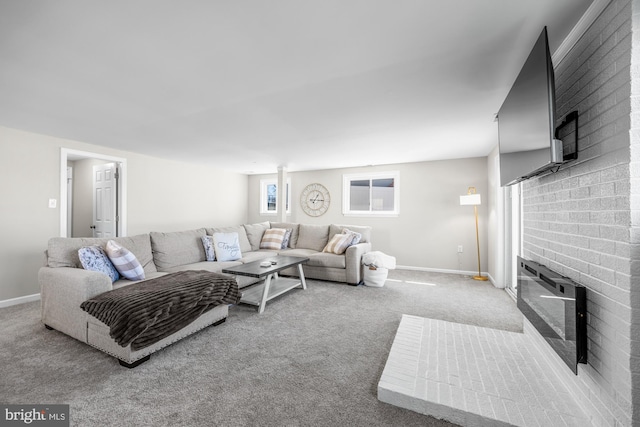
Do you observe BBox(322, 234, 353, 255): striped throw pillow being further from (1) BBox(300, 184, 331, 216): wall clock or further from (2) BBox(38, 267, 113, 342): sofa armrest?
(2) BBox(38, 267, 113, 342): sofa armrest

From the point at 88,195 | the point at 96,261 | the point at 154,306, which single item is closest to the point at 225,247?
the point at 96,261

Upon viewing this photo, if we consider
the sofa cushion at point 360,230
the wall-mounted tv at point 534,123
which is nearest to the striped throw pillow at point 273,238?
the sofa cushion at point 360,230

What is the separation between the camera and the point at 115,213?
459 centimetres

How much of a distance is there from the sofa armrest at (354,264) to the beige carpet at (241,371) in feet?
3.23

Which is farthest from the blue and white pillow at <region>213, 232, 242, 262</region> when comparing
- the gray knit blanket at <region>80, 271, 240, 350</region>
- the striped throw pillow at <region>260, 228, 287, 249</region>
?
the gray knit blanket at <region>80, 271, 240, 350</region>

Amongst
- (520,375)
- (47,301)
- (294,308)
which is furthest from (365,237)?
(47,301)

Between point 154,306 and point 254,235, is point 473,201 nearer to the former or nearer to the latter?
point 254,235

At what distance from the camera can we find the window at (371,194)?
5691mm

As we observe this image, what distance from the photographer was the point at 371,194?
598 centimetres

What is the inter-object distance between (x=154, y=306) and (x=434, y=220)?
15.6 ft

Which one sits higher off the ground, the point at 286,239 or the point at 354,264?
the point at 286,239

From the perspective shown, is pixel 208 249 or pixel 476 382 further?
pixel 208 249

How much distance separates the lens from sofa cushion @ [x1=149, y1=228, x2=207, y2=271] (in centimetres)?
348

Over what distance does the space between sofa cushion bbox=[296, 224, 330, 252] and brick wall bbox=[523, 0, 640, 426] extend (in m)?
3.76
